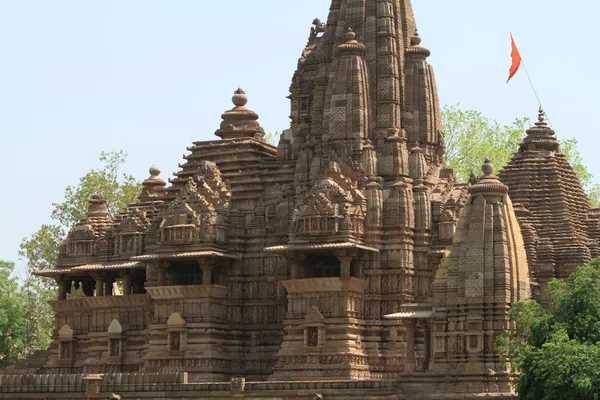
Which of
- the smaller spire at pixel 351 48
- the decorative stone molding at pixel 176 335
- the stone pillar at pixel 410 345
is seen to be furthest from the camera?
the smaller spire at pixel 351 48

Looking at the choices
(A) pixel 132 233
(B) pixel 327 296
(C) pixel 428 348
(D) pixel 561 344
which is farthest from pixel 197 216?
(D) pixel 561 344

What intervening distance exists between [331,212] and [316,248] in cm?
126

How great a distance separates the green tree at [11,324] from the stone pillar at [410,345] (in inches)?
1098

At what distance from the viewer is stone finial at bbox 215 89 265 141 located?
207ft

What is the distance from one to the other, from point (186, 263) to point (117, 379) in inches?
227

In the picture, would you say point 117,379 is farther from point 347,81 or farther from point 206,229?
point 347,81

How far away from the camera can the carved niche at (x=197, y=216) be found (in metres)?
58.2

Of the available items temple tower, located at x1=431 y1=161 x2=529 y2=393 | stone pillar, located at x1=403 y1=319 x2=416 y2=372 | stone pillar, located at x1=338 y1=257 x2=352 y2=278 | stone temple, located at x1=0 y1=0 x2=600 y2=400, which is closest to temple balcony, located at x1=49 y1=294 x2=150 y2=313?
stone temple, located at x1=0 y1=0 x2=600 y2=400

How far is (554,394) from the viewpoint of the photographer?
1682 inches

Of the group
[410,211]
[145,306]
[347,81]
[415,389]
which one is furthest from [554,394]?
[145,306]

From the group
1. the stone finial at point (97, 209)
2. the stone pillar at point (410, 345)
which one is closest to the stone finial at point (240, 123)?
the stone finial at point (97, 209)

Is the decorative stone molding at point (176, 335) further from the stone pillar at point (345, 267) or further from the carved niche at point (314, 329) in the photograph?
the stone pillar at point (345, 267)

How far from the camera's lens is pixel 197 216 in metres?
58.5

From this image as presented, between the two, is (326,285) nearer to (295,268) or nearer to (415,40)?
(295,268)
